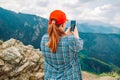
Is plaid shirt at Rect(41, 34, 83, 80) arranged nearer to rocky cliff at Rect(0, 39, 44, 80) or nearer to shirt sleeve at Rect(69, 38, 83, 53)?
shirt sleeve at Rect(69, 38, 83, 53)

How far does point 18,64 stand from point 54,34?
46.6 feet

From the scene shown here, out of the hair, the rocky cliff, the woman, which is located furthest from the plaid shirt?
the rocky cliff

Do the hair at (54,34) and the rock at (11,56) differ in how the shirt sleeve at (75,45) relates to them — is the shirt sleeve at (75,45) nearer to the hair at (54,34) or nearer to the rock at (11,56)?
the hair at (54,34)

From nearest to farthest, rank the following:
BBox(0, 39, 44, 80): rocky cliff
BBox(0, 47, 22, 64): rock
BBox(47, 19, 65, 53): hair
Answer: BBox(47, 19, 65, 53): hair < BBox(0, 39, 44, 80): rocky cliff < BBox(0, 47, 22, 64): rock

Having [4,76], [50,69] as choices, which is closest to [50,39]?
[50,69]

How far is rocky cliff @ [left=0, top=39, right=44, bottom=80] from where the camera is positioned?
19578 mm

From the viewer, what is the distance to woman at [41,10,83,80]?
6.40m

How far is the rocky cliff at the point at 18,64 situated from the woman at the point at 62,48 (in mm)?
13154

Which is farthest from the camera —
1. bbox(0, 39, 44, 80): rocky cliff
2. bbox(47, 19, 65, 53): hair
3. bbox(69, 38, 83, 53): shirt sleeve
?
bbox(0, 39, 44, 80): rocky cliff

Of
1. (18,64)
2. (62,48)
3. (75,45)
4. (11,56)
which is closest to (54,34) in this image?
(62,48)

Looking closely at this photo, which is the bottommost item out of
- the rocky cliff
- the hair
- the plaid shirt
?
the rocky cliff

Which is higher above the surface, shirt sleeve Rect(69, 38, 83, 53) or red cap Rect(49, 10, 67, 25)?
red cap Rect(49, 10, 67, 25)

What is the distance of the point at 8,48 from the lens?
20672 millimetres

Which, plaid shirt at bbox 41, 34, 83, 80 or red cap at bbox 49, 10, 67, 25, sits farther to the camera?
plaid shirt at bbox 41, 34, 83, 80
